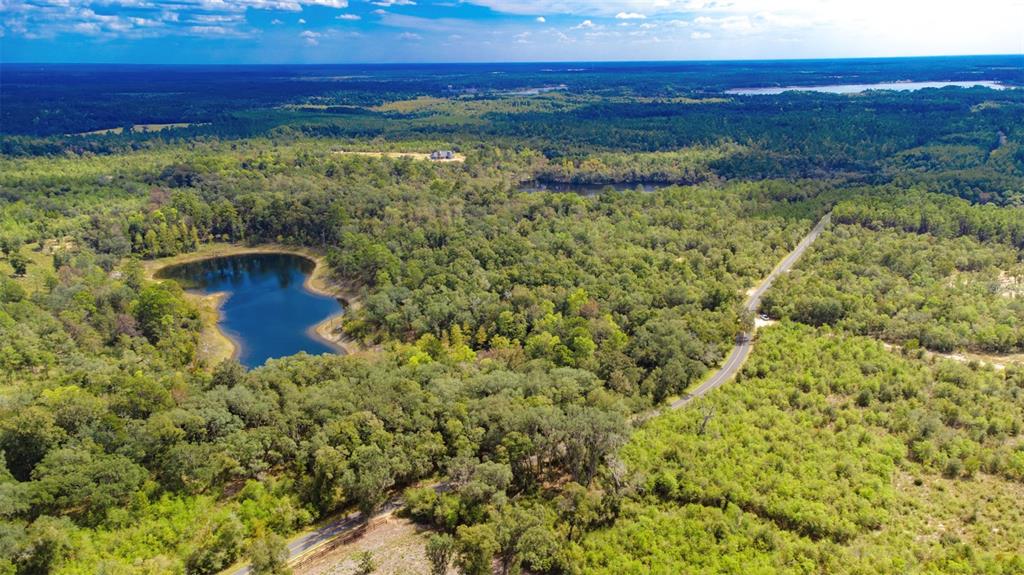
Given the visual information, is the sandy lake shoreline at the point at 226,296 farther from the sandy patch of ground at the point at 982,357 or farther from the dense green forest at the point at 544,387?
the sandy patch of ground at the point at 982,357

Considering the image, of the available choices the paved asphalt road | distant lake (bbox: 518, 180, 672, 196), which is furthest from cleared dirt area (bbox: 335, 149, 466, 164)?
the paved asphalt road

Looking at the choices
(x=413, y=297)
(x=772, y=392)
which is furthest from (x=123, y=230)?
(x=772, y=392)

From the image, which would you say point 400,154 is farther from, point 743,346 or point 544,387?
point 544,387

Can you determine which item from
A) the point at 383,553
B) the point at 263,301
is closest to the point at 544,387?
the point at 383,553

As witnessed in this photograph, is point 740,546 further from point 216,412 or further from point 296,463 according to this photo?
point 216,412

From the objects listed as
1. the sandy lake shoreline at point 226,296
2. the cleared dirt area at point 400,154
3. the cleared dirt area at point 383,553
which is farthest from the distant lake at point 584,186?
the cleared dirt area at point 383,553

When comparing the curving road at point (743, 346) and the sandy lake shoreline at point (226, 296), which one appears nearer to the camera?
the curving road at point (743, 346)

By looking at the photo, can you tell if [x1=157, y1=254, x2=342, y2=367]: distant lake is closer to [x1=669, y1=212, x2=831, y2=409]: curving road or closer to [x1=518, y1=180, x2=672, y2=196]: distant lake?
[x1=669, y1=212, x2=831, y2=409]: curving road
